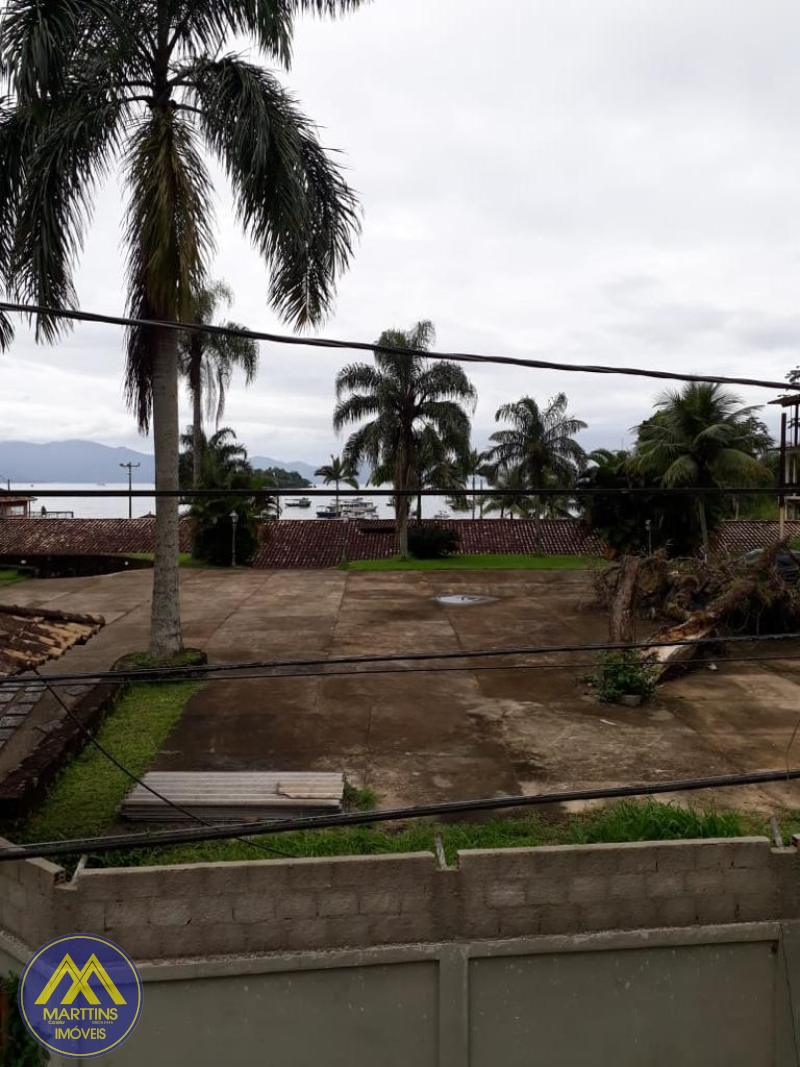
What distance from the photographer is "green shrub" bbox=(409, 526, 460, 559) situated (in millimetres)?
28672

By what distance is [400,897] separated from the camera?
547cm

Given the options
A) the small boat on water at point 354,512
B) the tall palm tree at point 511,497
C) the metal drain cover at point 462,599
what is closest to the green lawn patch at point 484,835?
the small boat on water at point 354,512

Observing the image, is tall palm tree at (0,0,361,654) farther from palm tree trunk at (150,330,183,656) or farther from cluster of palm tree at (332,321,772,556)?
cluster of palm tree at (332,321,772,556)

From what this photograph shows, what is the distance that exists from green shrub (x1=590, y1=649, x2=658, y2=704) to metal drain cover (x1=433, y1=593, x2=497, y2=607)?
778cm

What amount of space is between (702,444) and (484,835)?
19824 mm

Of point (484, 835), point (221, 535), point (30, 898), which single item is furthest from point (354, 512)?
point (30, 898)

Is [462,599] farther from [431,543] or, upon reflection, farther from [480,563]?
[431,543]

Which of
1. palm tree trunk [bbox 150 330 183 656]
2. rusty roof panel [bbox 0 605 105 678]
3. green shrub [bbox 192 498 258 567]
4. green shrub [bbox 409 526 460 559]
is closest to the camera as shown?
rusty roof panel [bbox 0 605 105 678]

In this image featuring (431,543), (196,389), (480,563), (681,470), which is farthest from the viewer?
(196,389)

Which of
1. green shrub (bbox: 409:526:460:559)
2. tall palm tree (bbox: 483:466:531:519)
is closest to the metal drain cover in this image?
tall palm tree (bbox: 483:466:531:519)

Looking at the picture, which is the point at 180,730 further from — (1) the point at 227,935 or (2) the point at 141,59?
(2) the point at 141,59

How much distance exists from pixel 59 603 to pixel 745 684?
15.5 metres

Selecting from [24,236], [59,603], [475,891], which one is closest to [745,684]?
[475,891]

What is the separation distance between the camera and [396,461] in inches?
1035
